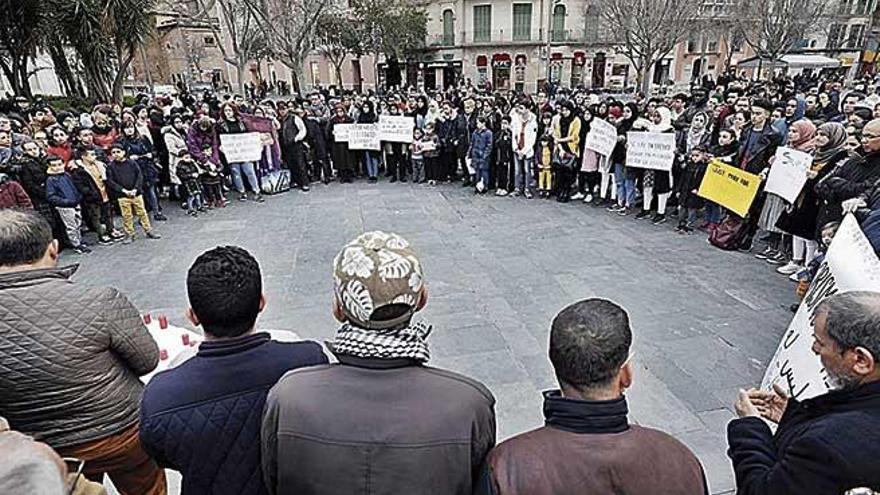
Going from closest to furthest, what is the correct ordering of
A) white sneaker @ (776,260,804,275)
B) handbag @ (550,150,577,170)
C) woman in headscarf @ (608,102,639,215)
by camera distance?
white sneaker @ (776,260,804,275) → woman in headscarf @ (608,102,639,215) → handbag @ (550,150,577,170)

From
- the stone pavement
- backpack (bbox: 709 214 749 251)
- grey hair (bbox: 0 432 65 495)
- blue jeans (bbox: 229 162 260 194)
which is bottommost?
the stone pavement

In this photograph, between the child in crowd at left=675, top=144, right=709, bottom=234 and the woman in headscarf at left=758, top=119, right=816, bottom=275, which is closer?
the woman in headscarf at left=758, top=119, right=816, bottom=275

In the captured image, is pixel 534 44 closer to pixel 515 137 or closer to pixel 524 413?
pixel 515 137

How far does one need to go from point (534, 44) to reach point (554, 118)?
3381 centimetres

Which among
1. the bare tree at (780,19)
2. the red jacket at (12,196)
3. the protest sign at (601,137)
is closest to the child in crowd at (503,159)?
the protest sign at (601,137)

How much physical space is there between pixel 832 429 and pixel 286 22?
2006cm

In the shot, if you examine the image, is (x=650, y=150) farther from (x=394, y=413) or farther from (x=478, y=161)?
(x=394, y=413)

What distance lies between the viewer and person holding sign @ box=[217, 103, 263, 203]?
29.7 ft

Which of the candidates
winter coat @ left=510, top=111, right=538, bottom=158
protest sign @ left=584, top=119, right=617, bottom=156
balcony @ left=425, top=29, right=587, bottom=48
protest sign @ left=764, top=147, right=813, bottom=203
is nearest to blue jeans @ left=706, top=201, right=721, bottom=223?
protest sign @ left=764, top=147, right=813, bottom=203

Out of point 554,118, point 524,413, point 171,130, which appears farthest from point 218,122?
point 524,413

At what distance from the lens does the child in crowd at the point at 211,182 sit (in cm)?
873

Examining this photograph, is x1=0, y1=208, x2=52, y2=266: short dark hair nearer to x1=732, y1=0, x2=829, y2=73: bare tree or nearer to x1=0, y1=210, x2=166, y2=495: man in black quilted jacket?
x1=0, y1=210, x2=166, y2=495: man in black quilted jacket

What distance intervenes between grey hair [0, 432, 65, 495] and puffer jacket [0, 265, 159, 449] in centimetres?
78

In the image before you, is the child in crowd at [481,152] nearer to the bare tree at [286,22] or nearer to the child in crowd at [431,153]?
the child in crowd at [431,153]
